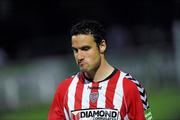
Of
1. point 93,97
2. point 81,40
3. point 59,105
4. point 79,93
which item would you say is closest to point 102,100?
point 93,97

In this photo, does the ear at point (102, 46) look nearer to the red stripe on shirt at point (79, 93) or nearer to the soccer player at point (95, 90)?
the soccer player at point (95, 90)

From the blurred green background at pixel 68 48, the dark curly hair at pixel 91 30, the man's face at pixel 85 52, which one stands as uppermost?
the dark curly hair at pixel 91 30

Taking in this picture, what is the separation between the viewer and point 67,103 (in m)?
6.62

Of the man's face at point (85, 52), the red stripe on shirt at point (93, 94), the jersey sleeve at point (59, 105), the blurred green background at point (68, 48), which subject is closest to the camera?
the man's face at point (85, 52)

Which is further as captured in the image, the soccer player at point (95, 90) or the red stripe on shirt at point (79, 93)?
the red stripe on shirt at point (79, 93)

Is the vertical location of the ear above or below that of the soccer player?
above

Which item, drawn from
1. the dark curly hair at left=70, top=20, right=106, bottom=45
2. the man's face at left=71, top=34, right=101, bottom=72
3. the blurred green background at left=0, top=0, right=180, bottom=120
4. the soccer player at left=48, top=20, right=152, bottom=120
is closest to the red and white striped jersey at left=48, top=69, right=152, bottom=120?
the soccer player at left=48, top=20, right=152, bottom=120

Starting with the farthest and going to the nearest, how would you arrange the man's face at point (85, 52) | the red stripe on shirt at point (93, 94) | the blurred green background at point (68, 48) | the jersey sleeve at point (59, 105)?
the blurred green background at point (68, 48), the jersey sleeve at point (59, 105), the red stripe on shirt at point (93, 94), the man's face at point (85, 52)

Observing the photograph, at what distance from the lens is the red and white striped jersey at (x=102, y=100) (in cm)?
647

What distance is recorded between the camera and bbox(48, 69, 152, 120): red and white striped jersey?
647 centimetres

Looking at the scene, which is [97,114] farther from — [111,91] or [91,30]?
[91,30]

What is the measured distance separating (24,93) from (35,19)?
6508 mm

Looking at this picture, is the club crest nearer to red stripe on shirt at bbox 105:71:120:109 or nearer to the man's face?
red stripe on shirt at bbox 105:71:120:109

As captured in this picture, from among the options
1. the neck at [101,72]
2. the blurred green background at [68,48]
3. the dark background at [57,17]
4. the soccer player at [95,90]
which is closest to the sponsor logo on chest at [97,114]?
the soccer player at [95,90]
